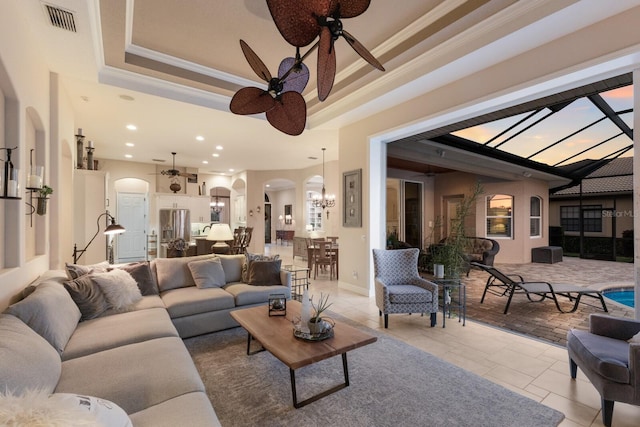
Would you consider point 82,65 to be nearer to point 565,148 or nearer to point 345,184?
point 345,184

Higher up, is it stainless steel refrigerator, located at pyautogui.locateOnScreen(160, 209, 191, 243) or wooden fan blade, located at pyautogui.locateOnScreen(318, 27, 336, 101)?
wooden fan blade, located at pyautogui.locateOnScreen(318, 27, 336, 101)

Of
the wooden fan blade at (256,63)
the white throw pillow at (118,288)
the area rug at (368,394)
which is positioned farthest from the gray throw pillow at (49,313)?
the wooden fan blade at (256,63)

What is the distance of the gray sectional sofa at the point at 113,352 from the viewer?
1408 mm

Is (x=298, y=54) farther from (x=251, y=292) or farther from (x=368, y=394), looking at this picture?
(x=251, y=292)

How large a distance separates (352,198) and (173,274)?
3193 mm

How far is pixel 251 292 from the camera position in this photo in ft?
12.0

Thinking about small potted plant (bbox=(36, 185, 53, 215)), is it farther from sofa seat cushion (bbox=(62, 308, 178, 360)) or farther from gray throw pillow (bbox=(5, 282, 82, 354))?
sofa seat cushion (bbox=(62, 308, 178, 360))

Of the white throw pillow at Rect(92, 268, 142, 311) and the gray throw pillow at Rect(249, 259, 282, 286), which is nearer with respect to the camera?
the white throw pillow at Rect(92, 268, 142, 311)

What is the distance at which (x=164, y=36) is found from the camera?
11.1 ft

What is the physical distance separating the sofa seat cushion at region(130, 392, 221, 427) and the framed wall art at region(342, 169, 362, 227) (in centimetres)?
403

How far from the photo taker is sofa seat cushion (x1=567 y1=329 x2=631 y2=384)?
1.89 meters

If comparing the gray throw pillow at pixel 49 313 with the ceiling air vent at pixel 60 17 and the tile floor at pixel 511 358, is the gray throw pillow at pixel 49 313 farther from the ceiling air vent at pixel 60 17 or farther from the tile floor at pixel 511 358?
the tile floor at pixel 511 358

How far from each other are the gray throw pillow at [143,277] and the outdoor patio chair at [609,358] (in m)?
4.20

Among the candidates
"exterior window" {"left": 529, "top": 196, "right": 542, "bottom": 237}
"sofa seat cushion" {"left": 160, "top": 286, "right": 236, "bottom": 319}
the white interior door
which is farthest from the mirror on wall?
"sofa seat cushion" {"left": 160, "top": 286, "right": 236, "bottom": 319}
